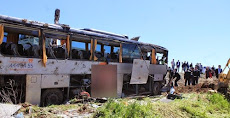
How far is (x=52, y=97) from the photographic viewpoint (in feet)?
25.9

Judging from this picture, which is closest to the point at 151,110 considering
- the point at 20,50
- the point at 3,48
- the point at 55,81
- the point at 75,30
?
the point at 55,81

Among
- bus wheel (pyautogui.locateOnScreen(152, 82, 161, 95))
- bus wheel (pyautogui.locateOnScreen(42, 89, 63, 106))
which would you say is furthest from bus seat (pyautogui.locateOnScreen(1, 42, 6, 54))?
bus wheel (pyautogui.locateOnScreen(152, 82, 161, 95))

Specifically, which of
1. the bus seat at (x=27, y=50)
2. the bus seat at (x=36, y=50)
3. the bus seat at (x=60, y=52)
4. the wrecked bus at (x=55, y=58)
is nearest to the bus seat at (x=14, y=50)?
the wrecked bus at (x=55, y=58)

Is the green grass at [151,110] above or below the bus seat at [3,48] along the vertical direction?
below

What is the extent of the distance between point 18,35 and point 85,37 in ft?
8.38

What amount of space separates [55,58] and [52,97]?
1.45 meters

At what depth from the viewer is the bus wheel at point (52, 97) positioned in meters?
7.73

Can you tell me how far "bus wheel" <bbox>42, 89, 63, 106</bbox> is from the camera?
773 centimetres

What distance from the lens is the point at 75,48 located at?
8789 mm

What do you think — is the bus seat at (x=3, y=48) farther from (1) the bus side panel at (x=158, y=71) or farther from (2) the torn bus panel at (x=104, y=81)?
(1) the bus side panel at (x=158, y=71)

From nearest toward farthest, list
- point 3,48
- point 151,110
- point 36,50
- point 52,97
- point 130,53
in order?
point 151,110, point 3,48, point 36,50, point 52,97, point 130,53

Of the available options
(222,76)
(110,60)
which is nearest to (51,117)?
(110,60)

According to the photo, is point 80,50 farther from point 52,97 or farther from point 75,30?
point 52,97

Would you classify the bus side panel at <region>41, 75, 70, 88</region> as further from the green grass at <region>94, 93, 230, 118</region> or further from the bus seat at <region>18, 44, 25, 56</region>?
the green grass at <region>94, 93, 230, 118</region>
